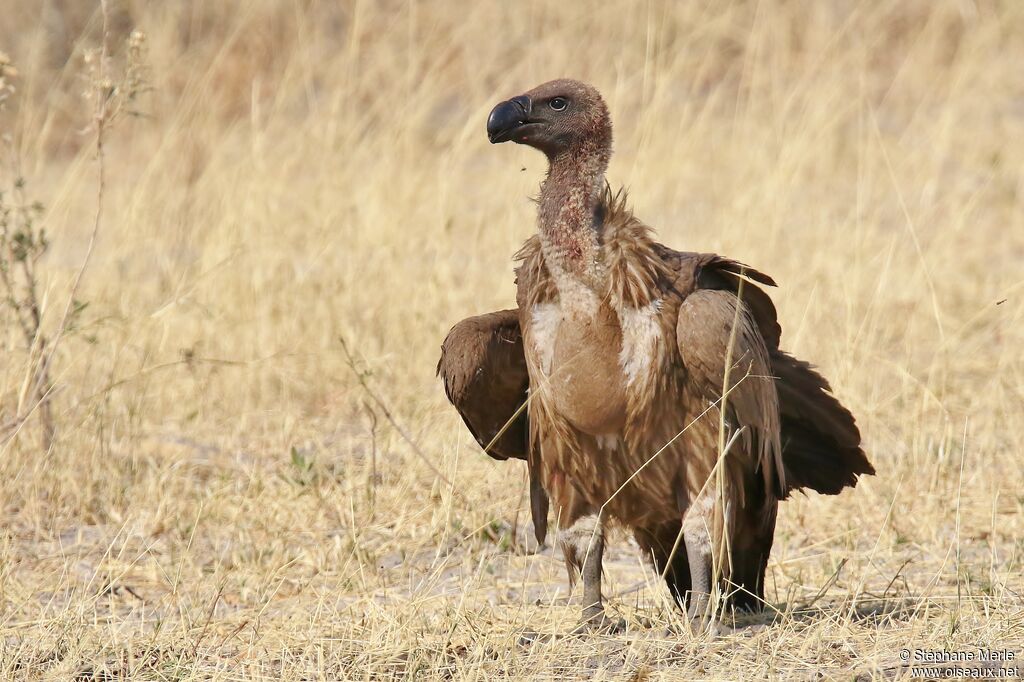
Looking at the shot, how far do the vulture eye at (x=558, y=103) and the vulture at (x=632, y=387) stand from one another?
0.04ft

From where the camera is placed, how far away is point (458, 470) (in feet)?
19.2

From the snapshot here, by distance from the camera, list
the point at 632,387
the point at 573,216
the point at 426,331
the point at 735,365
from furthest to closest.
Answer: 1. the point at 426,331
2. the point at 573,216
3. the point at 632,387
4. the point at 735,365

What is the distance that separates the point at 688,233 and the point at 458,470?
134 inches

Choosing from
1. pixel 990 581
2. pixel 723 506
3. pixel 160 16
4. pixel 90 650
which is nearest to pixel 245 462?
pixel 90 650

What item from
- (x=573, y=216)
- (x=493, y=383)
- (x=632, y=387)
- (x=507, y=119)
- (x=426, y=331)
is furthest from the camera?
(x=426, y=331)

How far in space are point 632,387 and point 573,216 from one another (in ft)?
1.77

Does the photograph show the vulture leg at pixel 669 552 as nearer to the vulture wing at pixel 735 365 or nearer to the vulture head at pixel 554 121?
the vulture wing at pixel 735 365

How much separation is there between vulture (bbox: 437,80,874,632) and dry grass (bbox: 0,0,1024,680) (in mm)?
286

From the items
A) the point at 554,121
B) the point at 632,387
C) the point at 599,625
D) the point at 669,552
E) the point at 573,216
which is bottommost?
the point at 599,625

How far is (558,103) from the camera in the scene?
174 inches

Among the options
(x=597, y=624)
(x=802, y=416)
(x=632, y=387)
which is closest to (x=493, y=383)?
(x=632, y=387)

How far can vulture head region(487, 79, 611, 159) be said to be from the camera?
4.39m

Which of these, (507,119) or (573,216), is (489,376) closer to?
(573,216)

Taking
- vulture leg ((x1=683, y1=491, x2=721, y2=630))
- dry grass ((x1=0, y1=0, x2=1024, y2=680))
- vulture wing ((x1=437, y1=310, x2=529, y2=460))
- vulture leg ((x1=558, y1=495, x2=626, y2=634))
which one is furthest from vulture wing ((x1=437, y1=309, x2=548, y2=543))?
vulture leg ((x1=683, y1=491, x2=721, y2=630))
